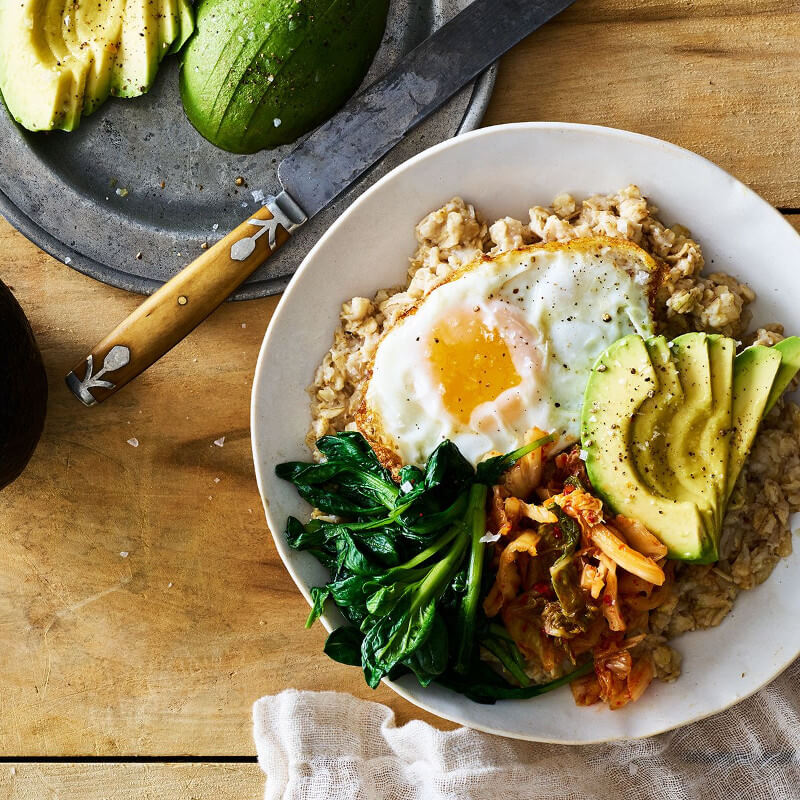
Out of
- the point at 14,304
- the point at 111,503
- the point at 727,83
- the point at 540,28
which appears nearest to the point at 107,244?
the point at 14,304

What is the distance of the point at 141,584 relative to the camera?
264 cm

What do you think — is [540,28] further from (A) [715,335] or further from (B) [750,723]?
(B) [750,723]

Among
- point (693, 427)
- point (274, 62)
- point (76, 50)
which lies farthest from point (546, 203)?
point (76, 50)

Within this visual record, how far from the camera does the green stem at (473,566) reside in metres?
2.14

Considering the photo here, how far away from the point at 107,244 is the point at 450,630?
1.56 meters

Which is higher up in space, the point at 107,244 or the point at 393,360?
the point at 107,244

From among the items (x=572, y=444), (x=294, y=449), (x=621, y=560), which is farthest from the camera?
(x=294, y=449)

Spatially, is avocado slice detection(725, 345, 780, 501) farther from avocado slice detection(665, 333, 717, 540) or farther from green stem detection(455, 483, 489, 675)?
green stem detection(455, 483, 489, 675)

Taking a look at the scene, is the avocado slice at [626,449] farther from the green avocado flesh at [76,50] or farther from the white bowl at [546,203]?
the green avocado flesh at [76,50]

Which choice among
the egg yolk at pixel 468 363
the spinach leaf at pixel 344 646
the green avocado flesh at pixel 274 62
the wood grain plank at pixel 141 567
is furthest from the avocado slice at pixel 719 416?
the green avocado flesh at pixel 274 62

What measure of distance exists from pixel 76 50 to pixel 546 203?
4.75ft

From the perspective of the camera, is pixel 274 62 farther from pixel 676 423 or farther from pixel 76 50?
pixel 676 423

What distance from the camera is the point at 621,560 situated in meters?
1.95

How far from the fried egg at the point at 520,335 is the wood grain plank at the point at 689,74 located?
633 mm
